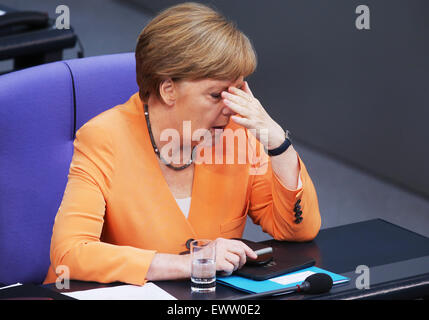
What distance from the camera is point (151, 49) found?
1.82 meters

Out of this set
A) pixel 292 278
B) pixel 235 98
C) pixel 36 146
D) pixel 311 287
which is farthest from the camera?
pixel 36 146

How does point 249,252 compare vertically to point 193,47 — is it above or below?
below

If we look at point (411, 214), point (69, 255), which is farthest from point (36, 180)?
point (411, 214)

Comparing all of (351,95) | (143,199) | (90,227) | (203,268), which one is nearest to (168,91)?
(143,199)

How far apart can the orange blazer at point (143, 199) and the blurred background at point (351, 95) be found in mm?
1587

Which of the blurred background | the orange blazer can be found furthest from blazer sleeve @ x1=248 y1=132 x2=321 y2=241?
the blurred background

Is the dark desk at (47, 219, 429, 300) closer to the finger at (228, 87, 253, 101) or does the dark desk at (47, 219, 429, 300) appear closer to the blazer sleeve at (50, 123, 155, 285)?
the blazer sleeve at (50, 123, 155, 285)

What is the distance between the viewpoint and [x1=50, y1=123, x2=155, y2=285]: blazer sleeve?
160 centimetres

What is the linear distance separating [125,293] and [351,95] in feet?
9.46

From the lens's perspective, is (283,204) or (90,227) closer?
(90,227)

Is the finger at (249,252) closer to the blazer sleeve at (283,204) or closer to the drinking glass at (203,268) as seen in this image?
the drinking glass at (203,268)

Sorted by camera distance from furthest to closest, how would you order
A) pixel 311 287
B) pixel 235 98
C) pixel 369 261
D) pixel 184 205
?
pixel 184 205
pixel 235 98
pixel 369 261
pixel 311 287

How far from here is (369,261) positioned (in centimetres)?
172

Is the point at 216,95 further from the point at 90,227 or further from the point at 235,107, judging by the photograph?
the point at 90,227
